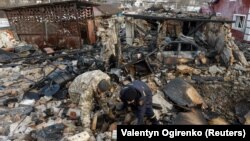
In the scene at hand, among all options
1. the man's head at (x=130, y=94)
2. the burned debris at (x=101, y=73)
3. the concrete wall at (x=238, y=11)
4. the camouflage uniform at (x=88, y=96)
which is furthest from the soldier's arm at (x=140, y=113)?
the concrete wall at (x=238, y=11)

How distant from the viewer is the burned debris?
5.21 m

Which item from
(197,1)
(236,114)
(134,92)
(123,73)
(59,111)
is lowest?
(236,114)

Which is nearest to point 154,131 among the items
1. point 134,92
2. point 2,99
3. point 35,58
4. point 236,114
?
point 134,92

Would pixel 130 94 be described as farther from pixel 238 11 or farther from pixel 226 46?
pixel 238 11

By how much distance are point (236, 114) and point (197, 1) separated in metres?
34.3

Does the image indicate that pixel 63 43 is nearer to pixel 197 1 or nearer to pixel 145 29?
pixel 145 29

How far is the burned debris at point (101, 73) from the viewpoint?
5215 mm

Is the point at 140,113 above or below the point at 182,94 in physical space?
above

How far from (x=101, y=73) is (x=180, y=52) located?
15.2ft

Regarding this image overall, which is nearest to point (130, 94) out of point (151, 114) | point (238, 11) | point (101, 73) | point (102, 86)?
point (102, 86)

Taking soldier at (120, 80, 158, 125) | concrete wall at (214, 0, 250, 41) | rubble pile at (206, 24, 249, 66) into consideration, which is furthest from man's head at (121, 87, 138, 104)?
concrete wall at (214, 0, 250, 41)

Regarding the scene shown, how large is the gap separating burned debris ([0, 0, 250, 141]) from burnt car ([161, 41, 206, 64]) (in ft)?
0.12

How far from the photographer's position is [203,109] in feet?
20.4

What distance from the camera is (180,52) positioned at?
8.84 m
